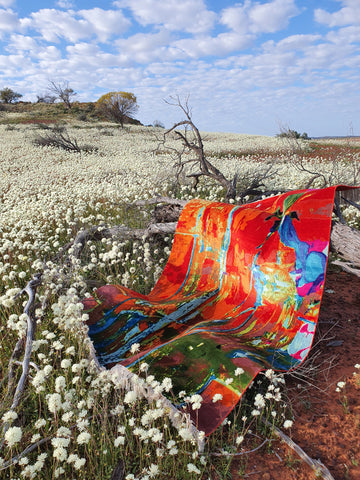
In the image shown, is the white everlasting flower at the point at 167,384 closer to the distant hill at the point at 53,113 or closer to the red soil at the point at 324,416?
the red soil at the point at 324,416

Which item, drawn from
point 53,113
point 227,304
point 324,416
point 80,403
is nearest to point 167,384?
point 80,403

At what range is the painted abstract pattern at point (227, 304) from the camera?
2695 millimetres

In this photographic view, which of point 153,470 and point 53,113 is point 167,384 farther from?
point 53,113

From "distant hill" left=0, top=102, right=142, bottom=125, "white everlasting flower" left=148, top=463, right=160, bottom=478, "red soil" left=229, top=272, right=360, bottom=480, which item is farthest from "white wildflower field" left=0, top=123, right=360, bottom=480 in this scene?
"distant hill" left=0, top=102, right=142, bottom=125

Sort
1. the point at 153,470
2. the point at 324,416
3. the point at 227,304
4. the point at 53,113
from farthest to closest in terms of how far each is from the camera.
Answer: the point at 53,113 → the point at 227,304 → the point at 324,416 → the point at 153,470

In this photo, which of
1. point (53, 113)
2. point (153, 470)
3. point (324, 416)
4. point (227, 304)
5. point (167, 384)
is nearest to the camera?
point (153, 470)

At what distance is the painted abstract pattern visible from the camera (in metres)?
2.70

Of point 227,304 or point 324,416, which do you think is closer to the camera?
point 324,416

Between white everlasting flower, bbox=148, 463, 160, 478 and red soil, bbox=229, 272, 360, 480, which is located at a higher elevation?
white everlasting flower, bbox=148, 463, 160, 478

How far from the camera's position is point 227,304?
12.5 ft

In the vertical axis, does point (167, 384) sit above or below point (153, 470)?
above

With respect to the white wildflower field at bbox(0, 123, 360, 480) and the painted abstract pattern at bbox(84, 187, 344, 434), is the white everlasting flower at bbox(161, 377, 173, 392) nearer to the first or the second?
the white wildflower field at bbox(0, 123, 360, 480)

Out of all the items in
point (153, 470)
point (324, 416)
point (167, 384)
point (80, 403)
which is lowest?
point (324, 416)

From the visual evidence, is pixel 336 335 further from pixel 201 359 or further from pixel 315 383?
pixel 201 359
